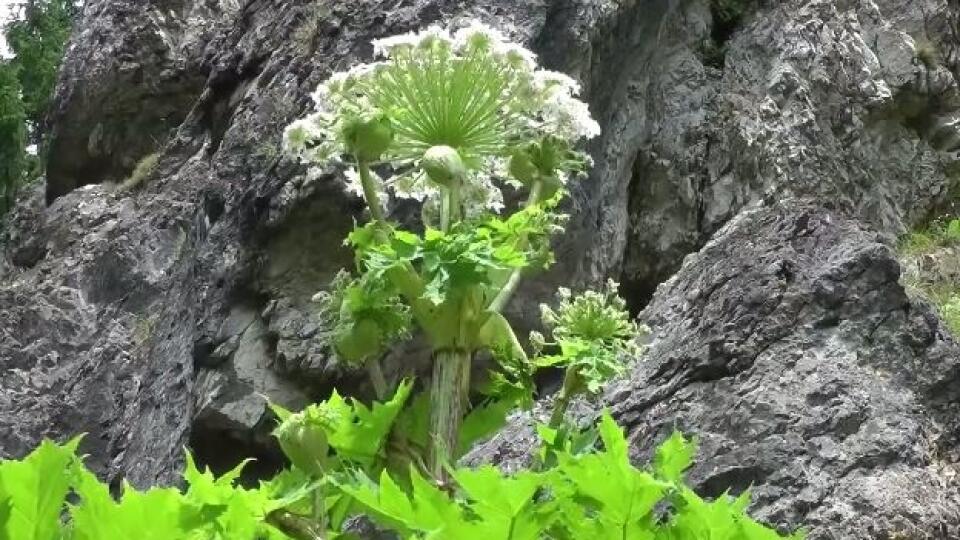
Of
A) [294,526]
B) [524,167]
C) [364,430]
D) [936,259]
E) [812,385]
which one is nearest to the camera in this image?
[294,526]

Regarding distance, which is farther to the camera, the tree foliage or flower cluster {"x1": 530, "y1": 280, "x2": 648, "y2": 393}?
the tree foliage

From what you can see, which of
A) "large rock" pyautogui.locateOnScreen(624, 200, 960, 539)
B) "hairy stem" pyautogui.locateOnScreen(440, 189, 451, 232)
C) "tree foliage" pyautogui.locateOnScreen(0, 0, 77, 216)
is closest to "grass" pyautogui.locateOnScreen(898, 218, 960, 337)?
"large rock" pyautogui.locateOnScreen(624, 200, 960, 539)

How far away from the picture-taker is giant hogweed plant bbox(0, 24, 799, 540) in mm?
1255

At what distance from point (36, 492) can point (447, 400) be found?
0.70 metres

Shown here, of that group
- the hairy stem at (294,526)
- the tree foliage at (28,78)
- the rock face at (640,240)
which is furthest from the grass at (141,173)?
the hairy stem at (294,526)

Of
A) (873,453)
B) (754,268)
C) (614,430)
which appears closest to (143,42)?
(754,268)

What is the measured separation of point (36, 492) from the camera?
1.06 metres

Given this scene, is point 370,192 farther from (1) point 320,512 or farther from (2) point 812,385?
(2) point 812,385

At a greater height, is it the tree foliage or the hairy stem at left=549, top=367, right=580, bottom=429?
the tree foliage

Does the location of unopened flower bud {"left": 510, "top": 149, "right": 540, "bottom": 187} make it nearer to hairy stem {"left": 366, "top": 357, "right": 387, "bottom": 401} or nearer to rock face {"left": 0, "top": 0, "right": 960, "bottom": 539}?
hairy stem {"left": 366, "top": 357, "right": 387, "bottom": 401}

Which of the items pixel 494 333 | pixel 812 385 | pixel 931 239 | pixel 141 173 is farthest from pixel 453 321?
pixel 141 173

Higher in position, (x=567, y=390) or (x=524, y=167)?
(x=524, y=167)

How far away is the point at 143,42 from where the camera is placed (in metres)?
9.85

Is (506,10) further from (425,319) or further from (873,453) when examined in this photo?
(425,319)
